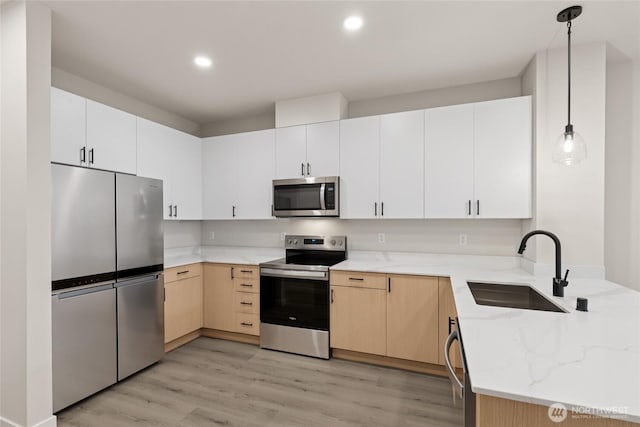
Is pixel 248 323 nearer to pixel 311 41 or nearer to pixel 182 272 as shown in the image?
pixel 182 272

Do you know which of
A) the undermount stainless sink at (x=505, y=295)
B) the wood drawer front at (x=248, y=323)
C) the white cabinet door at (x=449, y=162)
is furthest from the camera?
the wood drawer front at (x=248, y=323)

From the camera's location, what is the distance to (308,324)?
3.10 meters

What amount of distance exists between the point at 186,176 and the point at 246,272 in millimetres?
1389

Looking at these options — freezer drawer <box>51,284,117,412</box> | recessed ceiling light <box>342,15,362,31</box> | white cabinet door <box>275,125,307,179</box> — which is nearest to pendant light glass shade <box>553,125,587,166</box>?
recessed ceiling light <box>342,15,362,31</box>

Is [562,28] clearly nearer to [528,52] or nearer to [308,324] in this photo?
[528,52]

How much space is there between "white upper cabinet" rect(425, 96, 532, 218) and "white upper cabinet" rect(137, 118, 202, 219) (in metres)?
2.71

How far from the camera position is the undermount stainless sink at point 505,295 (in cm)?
210

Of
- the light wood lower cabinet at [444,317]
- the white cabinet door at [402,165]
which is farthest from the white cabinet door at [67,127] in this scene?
the light wood lower cabinet at [444,317]

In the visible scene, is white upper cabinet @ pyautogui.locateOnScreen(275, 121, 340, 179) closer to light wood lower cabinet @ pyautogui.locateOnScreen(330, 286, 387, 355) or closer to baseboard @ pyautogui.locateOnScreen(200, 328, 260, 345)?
light wood lower cabinet @ pyautogui.locateOnScreen(330, 286, 387, 355)

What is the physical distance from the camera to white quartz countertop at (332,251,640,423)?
82 cm

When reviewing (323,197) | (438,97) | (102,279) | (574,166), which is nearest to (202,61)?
(323,197)

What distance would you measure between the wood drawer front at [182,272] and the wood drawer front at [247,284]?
1.50 feet

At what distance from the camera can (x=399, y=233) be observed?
3.38 m

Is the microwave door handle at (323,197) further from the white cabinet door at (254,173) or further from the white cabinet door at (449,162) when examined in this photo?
the white cabinet door at (449,162)
